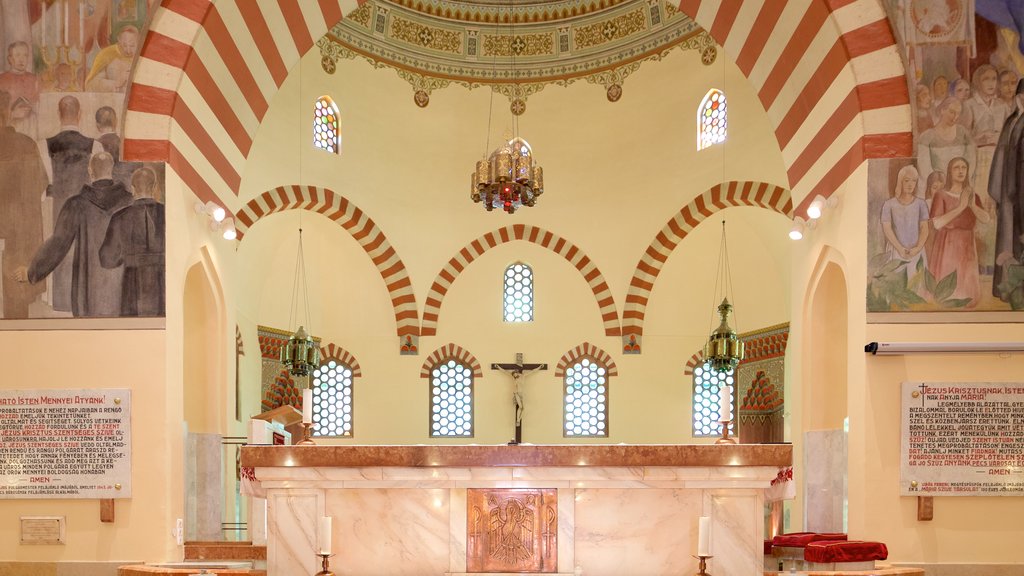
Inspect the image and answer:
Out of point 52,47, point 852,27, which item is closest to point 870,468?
point 852,27

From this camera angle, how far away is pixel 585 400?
17312mm

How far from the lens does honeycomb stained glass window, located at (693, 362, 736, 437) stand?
17188 mm

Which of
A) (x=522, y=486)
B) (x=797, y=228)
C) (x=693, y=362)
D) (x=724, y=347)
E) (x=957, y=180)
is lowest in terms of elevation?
(x=522, y=486)

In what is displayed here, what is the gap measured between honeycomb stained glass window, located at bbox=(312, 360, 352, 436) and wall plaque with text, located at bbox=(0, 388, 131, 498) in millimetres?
9296

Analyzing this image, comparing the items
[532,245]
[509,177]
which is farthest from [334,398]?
[509,177]

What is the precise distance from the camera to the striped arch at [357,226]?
1458 cm

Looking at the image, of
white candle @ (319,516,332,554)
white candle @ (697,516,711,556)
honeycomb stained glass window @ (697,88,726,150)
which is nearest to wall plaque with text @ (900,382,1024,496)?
→ white candle @ (697,516,711,556)

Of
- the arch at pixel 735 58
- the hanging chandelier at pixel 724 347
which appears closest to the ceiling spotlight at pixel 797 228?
the arch at pixel 735 58

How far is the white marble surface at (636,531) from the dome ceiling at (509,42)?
10844 mm

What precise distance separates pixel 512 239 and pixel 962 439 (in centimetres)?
1041

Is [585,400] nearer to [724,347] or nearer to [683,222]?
[683,222]

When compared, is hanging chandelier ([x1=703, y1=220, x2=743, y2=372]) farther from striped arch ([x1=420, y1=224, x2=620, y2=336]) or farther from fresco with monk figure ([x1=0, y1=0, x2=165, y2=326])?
fresco with monk figure ([x1=0, y1=0, x2=165, y2=326])

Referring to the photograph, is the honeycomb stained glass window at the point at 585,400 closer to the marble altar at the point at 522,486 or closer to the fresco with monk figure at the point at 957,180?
the fresco with monk figure at the point at 957,180

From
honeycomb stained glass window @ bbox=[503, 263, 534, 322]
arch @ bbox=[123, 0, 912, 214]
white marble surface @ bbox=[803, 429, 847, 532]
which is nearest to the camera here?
arch @ bbox=[123, 0, 912, 214]
